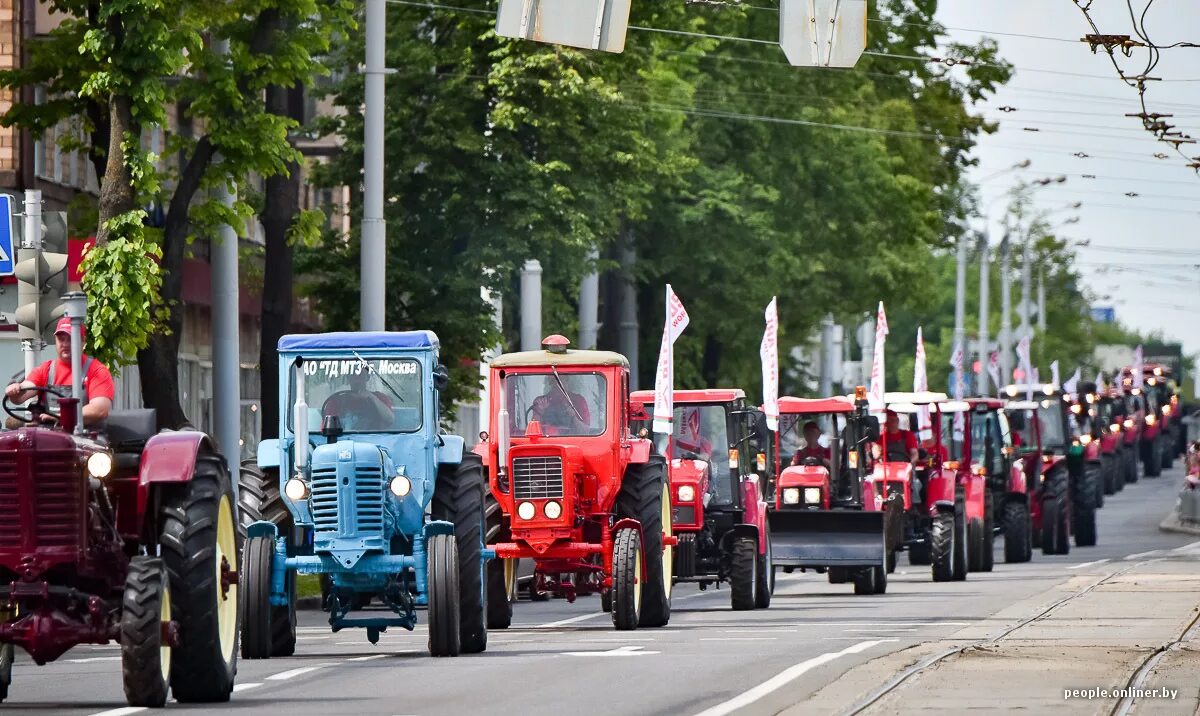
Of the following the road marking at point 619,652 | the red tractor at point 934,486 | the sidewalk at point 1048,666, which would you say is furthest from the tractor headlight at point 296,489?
the red tractor at point 934,486

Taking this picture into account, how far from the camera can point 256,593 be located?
2061 centimetres

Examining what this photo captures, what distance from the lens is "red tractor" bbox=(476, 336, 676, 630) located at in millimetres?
24438

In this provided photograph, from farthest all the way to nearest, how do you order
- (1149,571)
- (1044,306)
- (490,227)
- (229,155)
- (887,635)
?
1. (1044,306)
2. (490,227)
3. (1149,571)
4. (229,155)
5. (887,635)

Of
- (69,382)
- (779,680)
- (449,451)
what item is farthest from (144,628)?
(449,451)

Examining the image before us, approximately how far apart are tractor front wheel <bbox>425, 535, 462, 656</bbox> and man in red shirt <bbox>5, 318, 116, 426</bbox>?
13.0 ft

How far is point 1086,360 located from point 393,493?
115 meters

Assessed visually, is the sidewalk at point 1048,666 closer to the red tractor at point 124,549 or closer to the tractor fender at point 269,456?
the red tractor at point 124,549

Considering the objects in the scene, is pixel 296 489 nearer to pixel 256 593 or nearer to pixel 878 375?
pixel 256 593

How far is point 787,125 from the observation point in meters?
54.2

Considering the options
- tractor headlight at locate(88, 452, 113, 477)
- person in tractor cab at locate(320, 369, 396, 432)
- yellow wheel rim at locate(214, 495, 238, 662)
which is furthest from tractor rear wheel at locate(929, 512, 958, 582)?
tractor headlight at locate(88, 452, 113, 477)

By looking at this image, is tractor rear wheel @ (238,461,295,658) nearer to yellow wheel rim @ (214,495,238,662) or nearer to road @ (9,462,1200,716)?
road @ (9,462,1200,716)

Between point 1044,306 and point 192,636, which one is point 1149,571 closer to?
point 192,636

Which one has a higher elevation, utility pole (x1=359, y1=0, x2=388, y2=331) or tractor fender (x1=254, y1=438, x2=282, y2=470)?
utility pole (x1=359, y1=0, x2=388, y2=331)

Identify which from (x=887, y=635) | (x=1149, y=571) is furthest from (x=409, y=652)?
(x=1149, y=571)
